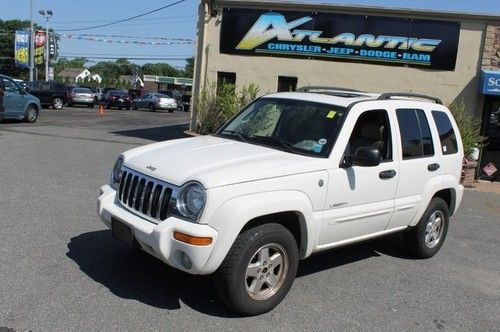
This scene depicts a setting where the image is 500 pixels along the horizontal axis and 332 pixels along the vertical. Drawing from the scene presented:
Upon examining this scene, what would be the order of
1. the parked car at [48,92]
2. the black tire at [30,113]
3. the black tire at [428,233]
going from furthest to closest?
the parked car at [48,92] → the black tire at [30,113] → the black tire at [428,233]

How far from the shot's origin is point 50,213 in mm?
6898

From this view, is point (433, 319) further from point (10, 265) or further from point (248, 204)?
point (10, 265)

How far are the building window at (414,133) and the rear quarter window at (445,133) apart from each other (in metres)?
0.27

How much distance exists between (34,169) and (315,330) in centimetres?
744

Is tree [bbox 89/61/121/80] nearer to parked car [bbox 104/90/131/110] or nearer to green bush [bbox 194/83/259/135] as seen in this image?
parked car [bbox 104/90/131/110]

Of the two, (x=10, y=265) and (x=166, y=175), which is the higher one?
(x=166, y=175)

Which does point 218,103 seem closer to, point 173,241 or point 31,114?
point 31,114

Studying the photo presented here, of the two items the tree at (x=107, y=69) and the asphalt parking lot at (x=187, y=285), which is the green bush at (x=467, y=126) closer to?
the asphalt parking lot at (x=187, y=285)

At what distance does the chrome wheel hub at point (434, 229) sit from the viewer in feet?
20.2

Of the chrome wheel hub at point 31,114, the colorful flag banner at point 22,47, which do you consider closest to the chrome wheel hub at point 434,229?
the chrome wheel hub at point 31,114

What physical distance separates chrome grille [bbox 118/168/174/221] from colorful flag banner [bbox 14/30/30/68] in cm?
4885

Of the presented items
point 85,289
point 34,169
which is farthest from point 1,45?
point 85,289

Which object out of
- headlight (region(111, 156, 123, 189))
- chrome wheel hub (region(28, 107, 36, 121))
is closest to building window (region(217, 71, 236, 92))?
chrome wheel hub (region(28, 107, 36, 121))

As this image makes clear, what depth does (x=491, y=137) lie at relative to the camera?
14609 mm
